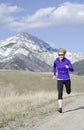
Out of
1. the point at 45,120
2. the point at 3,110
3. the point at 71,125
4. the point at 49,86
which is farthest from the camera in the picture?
the point at 49,86

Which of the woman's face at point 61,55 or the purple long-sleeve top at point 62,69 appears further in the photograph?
the purple long-sleeve top at point 62,69

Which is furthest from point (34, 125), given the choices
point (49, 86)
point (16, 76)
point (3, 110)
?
point (16, 76)

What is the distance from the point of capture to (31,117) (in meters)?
13.7

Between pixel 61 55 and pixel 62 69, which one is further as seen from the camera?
pixel 62 69

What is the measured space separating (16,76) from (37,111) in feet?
258

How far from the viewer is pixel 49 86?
88.1 meters

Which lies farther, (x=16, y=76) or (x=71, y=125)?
(x=16, y=76)

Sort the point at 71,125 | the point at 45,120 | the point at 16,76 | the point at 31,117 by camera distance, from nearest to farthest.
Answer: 1. the point at 71,125
2. the point at 45,120
3. the point at 31,117
4. the point at 16,76

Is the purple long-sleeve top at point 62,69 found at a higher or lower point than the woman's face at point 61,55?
lower

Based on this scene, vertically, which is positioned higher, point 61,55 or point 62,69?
point 61,55

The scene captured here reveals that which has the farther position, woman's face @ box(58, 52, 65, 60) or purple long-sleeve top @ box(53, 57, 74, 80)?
purple long-sleeve top @ box(53, 57, 74, 80)

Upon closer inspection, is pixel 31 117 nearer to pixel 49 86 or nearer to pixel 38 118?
pixel 38 118

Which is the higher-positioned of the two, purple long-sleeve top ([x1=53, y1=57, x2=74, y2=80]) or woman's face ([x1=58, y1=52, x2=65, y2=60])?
woman's face ([x1=58, y1=52, x2=65, y2=60])

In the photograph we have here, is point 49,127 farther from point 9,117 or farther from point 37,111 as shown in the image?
point 37,111
